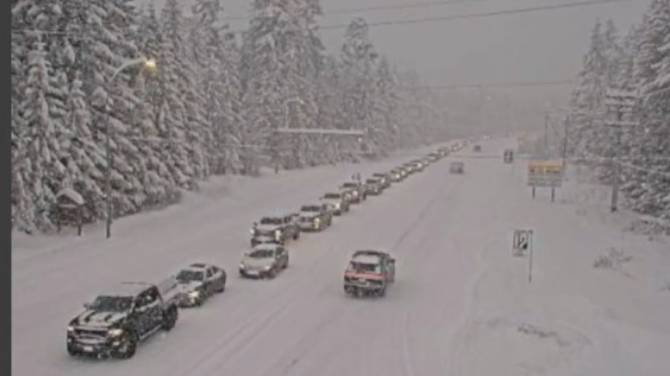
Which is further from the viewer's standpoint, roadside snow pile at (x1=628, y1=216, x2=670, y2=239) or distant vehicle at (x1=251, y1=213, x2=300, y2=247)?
roadside snow pile at (x1=628, y1=216, x2=670, y2=239)

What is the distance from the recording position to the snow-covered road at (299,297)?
1956cm

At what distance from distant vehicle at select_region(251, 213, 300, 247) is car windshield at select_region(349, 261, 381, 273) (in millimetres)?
10056

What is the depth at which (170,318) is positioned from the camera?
22.1 meters

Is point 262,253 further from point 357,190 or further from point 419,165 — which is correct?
point 419,165

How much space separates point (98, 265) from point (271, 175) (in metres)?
45.1

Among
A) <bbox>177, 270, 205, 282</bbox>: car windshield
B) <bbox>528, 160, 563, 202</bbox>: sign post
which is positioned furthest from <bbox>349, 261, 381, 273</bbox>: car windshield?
<bbox>528, 160, 563, 202</bbox>: sign post

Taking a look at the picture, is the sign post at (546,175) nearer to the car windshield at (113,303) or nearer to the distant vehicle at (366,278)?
the distant vehicle at (366,278)

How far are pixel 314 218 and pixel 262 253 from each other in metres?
13.8

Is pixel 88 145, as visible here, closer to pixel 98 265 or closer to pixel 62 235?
pixel 62 235

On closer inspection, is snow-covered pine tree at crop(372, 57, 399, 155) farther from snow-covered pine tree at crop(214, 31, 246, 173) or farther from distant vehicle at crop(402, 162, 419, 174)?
snow-covered pine tree at crop(214, 31, 246, 173)

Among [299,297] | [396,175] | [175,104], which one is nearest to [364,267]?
[299,297]

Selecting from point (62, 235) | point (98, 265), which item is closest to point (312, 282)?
point (98, 265)

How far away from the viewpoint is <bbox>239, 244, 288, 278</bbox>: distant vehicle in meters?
31.0

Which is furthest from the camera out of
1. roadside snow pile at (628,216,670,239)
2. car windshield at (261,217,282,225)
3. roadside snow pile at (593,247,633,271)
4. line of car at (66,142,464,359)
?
roadside snow pile at (628,216,670,239)
